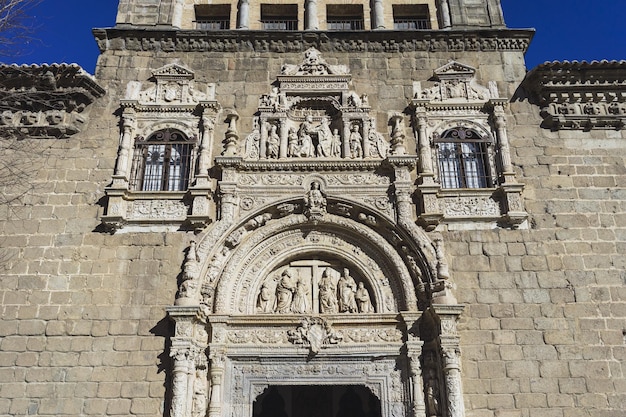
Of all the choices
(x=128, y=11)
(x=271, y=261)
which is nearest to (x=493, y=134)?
(x=271, y=261)

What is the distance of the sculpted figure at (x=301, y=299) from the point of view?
9094mm

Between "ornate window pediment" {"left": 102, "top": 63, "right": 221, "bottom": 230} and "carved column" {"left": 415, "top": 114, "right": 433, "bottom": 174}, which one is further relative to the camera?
"carved column" {"left": 415, "top": 114, "right": 433, "bottom": 174}

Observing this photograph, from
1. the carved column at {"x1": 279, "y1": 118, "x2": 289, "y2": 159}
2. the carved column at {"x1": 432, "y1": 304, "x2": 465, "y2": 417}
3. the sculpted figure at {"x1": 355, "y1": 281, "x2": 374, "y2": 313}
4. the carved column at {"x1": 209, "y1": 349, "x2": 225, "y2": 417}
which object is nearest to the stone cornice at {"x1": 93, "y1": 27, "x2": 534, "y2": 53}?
the carved column at {"x1": 279, "y1": 118, "x2": 289, "y2": 159}

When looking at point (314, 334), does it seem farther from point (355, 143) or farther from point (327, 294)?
point (355, 143)

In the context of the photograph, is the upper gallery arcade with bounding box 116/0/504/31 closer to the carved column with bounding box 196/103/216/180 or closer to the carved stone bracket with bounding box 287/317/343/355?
the carved column with bounding box 196/103/216/180

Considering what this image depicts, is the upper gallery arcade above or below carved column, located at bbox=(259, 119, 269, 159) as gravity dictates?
above

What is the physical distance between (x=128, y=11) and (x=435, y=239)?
25.3ft

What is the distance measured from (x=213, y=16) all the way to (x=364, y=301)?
23.1 ft

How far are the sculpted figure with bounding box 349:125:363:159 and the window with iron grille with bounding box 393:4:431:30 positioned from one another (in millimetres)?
3173

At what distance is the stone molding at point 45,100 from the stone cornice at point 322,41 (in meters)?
1.20

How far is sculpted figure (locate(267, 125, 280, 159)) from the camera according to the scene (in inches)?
395

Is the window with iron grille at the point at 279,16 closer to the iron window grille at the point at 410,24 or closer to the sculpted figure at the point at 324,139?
the iron window grille at the point at 410,24

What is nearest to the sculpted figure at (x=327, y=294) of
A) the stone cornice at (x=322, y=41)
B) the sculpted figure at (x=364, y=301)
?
the sculpted figure at (x=364, y=301)

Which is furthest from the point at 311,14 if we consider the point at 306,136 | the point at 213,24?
the point at 306,136
